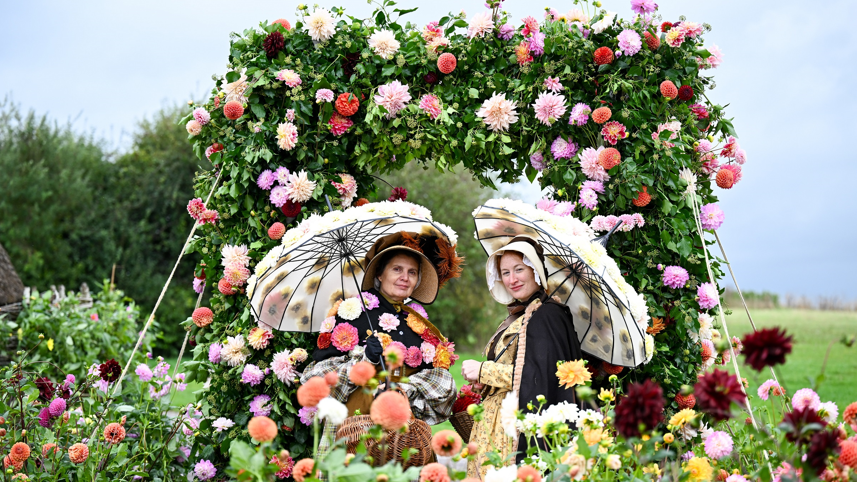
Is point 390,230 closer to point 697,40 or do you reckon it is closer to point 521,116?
point 521,116

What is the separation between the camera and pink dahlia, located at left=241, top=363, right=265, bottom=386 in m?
3.49

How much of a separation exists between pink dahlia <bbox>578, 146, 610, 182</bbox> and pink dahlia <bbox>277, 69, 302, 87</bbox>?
1.67m

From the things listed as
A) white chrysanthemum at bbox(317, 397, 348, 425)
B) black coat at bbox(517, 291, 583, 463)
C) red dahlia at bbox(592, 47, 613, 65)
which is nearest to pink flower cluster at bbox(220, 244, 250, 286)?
black coat at bbox(517, 291, 583, 463)

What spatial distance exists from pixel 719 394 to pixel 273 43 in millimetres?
3182

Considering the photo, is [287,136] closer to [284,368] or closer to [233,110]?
[233,110]

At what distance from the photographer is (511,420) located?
1.89 metres

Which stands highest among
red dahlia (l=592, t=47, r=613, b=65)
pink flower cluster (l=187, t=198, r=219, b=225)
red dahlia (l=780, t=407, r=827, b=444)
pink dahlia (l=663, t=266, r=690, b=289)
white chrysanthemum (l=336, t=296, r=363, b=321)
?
red dahlia (l=592, t=47, r=613, b=65)

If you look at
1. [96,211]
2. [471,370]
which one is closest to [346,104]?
[471,370]

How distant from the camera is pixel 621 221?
342 cm

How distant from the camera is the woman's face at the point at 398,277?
10.3ft

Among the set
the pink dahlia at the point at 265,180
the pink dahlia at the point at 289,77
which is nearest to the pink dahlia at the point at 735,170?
the pink dahlia at the point at 289,77

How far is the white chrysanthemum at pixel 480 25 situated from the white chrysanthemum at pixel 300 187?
4.15ft

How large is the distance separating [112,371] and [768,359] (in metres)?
3.03

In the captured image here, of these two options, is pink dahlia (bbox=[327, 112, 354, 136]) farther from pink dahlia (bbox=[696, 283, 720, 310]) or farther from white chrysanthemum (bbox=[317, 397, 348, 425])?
white chrysanthemum (bbox=[317, 397, 348, 425])
